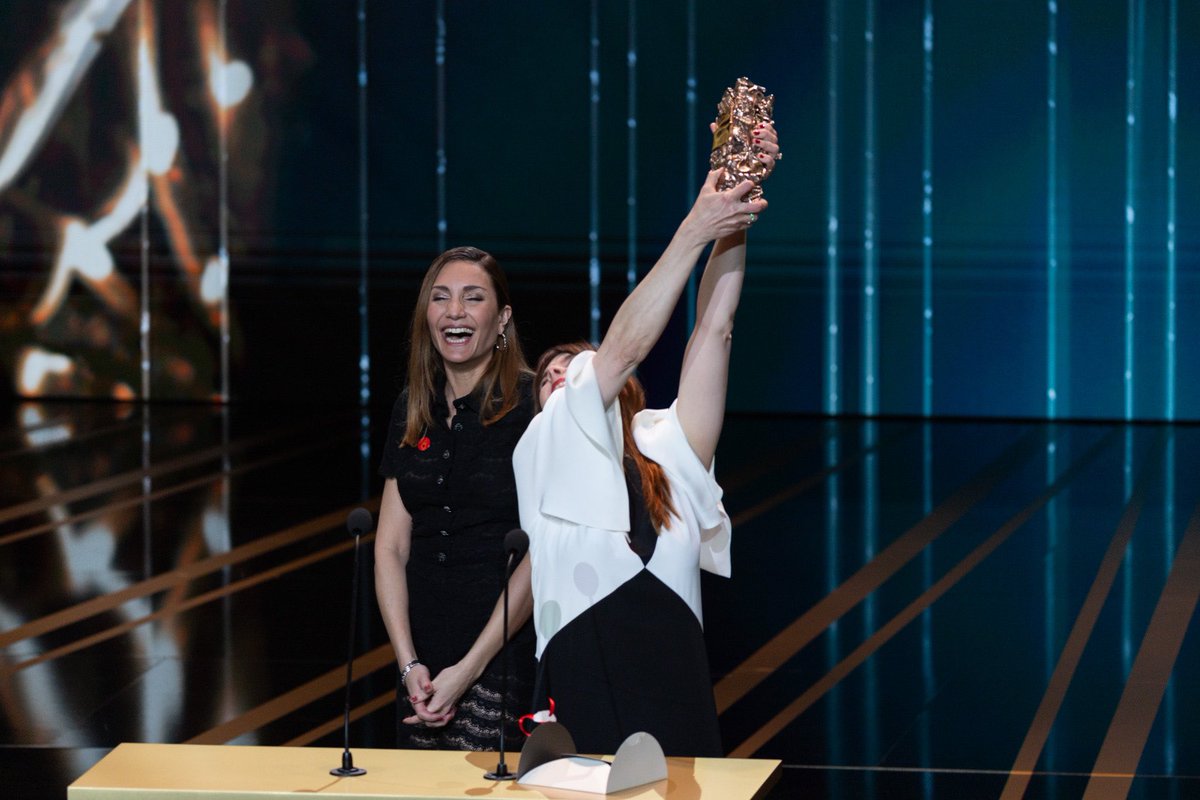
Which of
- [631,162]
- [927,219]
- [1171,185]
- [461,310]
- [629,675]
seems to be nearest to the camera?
[629,675]

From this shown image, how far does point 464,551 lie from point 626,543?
536 millimetres

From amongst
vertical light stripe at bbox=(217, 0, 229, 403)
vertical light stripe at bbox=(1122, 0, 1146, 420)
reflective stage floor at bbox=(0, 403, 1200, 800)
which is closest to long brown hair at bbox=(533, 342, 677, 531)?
reflective stage floor at bbox=(0, 403, 1200, 800)

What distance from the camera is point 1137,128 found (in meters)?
12.1

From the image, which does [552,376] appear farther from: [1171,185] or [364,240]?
[364,240]

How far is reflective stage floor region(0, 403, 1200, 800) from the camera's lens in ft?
15.6

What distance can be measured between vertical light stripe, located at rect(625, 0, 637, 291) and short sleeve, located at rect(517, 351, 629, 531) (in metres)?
10.1

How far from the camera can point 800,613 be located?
6.36 metres

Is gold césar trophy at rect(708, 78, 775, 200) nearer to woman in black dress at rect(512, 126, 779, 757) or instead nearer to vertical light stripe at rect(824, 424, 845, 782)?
woman in black dress at rect(512, 126, 779, 757)

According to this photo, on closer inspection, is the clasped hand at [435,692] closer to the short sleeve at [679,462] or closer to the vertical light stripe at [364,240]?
the short sleeve at [679,462]

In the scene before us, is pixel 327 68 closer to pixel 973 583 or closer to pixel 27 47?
pixel 27 47

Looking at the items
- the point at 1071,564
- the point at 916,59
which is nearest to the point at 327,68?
the point at 916,59

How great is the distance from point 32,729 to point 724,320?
120 inches

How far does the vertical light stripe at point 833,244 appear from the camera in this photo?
12414 mm

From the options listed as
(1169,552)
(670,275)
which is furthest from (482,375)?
(1169,552)
